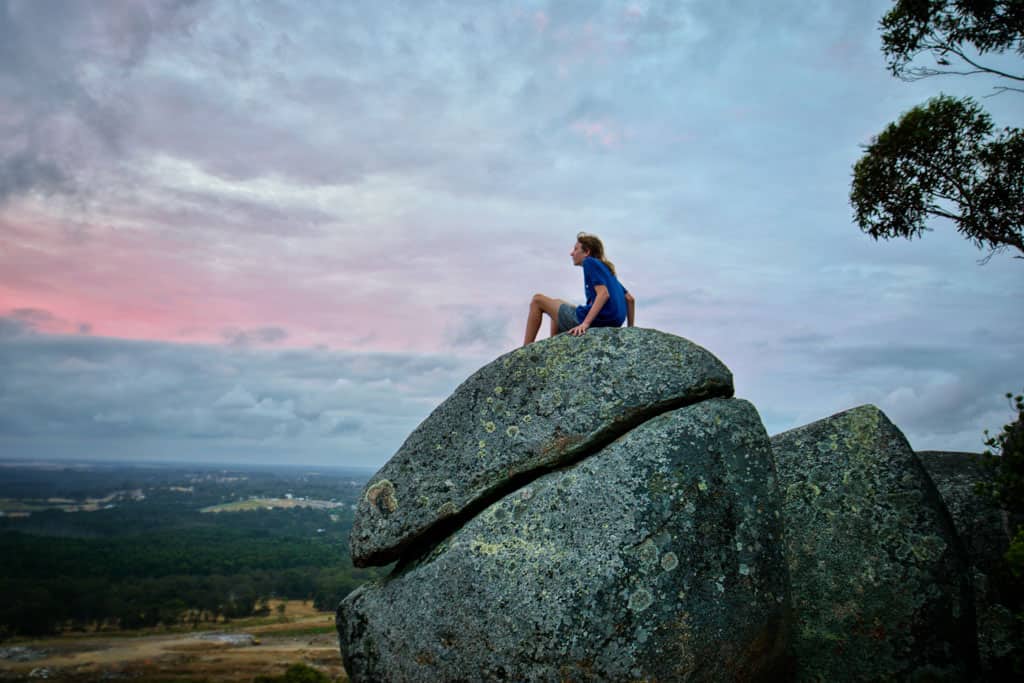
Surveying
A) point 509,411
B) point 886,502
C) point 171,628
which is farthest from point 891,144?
point 171,628

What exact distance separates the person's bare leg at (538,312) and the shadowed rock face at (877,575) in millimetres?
5032

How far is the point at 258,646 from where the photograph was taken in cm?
8331

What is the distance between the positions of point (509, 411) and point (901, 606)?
21.5ft

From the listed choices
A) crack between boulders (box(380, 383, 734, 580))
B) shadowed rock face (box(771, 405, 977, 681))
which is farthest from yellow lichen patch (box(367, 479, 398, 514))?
shadowed rock face (box(771, 405, 977, 681))

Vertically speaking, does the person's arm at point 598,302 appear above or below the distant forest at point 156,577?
above

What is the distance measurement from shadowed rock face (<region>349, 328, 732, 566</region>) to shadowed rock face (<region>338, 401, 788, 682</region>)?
1.24 ft

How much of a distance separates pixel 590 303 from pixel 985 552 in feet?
27.5

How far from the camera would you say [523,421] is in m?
10.6

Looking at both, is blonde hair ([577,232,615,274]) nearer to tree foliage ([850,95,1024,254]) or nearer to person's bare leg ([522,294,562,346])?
person's bare leg ([522,294,562,346])

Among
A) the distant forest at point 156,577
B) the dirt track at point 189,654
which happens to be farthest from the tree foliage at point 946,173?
the distant forest at point 156,577

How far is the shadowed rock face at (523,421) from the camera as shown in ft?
34.0

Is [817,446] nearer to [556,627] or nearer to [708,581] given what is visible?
[708,581]

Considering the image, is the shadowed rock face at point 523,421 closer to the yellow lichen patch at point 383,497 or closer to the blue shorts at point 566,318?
the yellow lichen patch at point 383,497

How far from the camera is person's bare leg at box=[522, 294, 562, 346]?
41.0 feet
